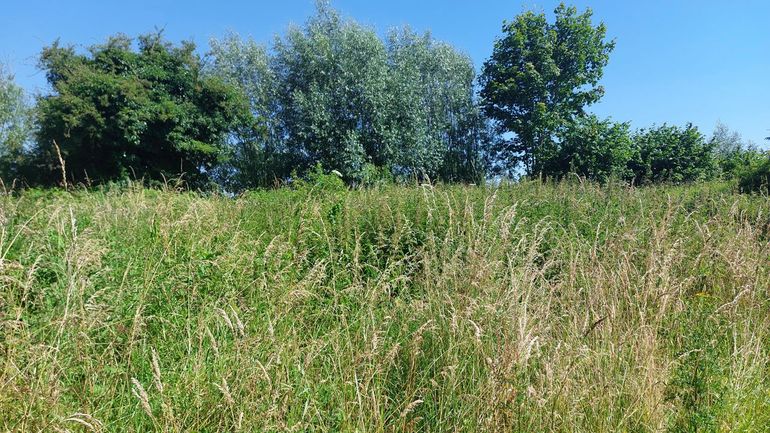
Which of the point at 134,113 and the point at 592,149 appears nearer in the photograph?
the point at 134,113

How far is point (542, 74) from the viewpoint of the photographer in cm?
2478

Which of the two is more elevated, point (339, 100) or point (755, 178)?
point (339, 100)

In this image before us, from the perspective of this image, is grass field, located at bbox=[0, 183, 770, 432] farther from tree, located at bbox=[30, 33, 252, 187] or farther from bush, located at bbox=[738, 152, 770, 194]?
tree, located at bbox=[30, 33, 252, 187]

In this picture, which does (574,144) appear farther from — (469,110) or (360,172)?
(360,172)

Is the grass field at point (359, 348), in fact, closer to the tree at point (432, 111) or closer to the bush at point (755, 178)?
the bush at point (755, 178)

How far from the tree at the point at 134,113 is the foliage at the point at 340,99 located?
2723mm

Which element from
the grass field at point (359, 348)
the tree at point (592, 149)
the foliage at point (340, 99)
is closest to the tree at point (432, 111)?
the foliage at point (340, 99)

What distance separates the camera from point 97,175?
1823 cm

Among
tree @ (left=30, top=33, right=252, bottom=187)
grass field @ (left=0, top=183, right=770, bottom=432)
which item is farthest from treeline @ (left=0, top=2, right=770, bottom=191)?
grass field @ (left=0, top=183, right=770, bottom=432)

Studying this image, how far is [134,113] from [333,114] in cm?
852

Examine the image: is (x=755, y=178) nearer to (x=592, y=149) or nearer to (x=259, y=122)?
(x=592, y=149)

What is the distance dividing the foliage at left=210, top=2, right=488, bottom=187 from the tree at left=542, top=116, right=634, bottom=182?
4820 millimetres

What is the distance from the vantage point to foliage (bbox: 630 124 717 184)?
25.4 metres

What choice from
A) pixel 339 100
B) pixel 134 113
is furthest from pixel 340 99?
pixel 134 113
